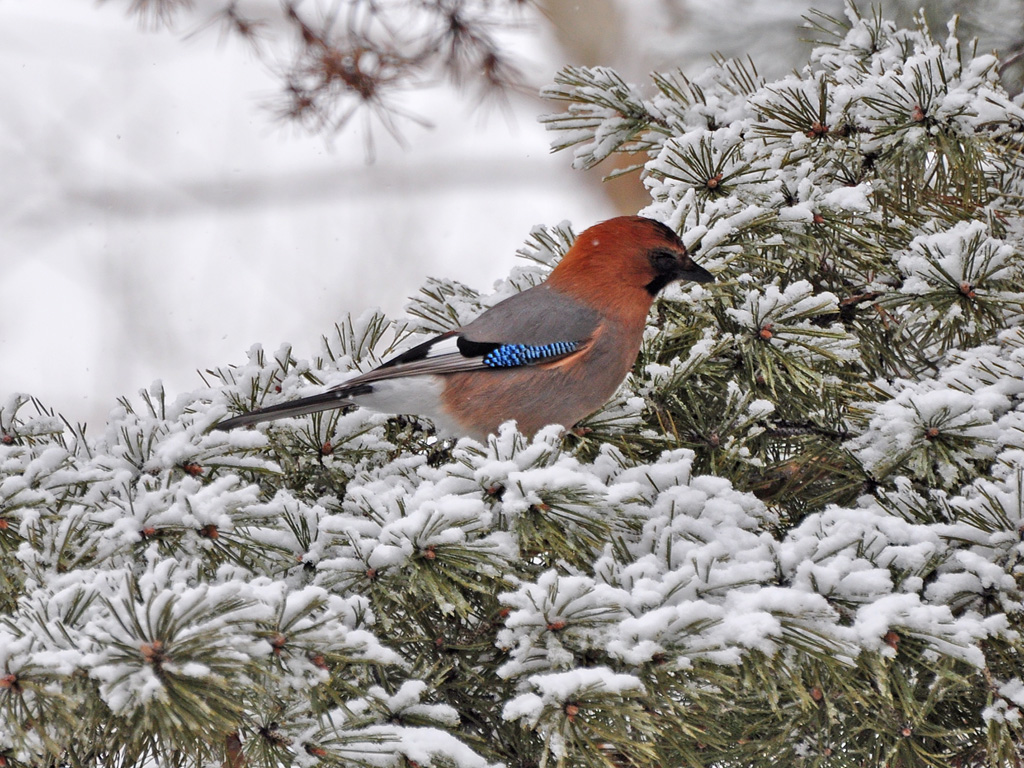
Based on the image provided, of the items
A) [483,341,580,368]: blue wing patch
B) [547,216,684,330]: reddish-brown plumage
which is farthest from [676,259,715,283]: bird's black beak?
[483,341,580,368]: blue wing patch

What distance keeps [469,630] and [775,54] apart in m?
2.78

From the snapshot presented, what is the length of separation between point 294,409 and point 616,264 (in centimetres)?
96

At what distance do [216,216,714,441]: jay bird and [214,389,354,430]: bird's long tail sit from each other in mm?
133

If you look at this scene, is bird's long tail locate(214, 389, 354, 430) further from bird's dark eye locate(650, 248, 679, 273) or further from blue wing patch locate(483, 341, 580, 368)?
bird's dark eye locate(650, 248, 679, 273)

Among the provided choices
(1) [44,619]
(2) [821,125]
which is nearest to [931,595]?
(1) [44,619]

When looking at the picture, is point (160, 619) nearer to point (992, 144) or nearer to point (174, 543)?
point (174, 543)

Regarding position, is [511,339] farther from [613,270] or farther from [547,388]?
[613,270]

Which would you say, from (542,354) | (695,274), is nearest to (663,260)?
(695,274)

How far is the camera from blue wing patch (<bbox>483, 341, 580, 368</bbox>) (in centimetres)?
228

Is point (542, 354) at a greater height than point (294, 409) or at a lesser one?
greater

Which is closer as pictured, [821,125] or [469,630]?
[469,630]

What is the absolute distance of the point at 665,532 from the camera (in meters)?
1.38

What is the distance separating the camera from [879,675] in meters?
1.14

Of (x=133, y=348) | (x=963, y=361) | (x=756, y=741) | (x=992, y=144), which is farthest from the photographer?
(x=133, y=348)
